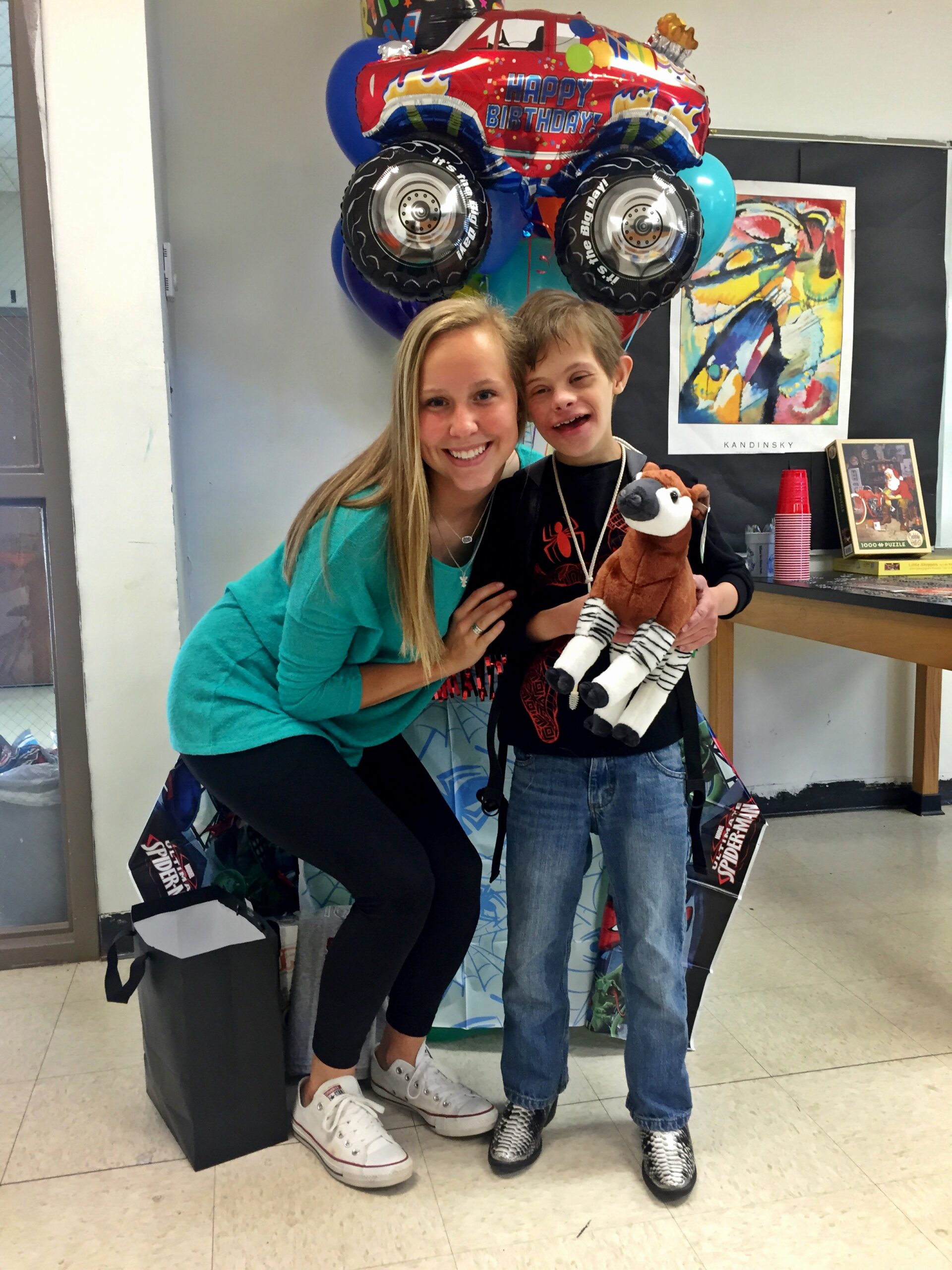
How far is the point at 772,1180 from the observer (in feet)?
4.13

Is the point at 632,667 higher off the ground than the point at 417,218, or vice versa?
the point at 417,218

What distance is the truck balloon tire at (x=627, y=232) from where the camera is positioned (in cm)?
143

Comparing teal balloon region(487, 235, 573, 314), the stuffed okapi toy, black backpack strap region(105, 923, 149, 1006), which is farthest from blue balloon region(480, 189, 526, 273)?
black backpack strap region(105, 923, 149, 1006)

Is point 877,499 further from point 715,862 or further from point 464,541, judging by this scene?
point 464,541

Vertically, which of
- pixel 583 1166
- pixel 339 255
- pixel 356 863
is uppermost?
pixel 339 255

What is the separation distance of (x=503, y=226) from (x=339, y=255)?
0.55 meters

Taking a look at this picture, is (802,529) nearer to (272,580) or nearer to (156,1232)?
(272,580)

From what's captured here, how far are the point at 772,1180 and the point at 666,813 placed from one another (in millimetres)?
525

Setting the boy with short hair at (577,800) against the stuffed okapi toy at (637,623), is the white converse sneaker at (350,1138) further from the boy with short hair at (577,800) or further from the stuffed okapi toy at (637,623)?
the stuffed okapi toy at (637,623)

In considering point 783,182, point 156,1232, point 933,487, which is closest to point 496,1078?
point 156,1232

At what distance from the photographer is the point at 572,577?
1240mm

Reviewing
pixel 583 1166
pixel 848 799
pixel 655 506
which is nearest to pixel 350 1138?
pixel 583 1166

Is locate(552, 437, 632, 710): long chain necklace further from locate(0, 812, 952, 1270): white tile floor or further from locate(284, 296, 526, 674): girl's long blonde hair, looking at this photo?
locate(0, 812, 952, 1270): white tile floor

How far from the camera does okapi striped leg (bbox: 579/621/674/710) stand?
1045 mm
